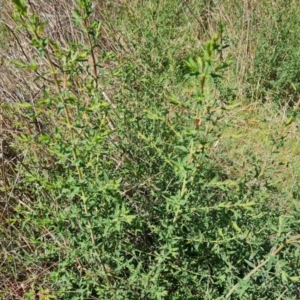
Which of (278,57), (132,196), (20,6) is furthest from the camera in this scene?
(278,57)

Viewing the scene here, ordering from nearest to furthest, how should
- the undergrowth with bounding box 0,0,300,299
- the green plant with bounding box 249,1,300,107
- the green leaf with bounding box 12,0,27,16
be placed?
the green leaf with bounding box 12,0,27,16
the undergrowth with bounding box 0,0,300,299
the green plant with bounding box 249,1,300,107

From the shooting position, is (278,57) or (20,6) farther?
(278,57)

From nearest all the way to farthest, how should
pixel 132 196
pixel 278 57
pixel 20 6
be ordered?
pixel 20 6 → pixel 132 196 → pixel 278 57

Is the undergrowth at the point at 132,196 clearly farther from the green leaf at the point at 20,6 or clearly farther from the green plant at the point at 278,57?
the green plant at the point at 278,57

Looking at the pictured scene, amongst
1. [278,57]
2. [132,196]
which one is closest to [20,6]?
[132,196]

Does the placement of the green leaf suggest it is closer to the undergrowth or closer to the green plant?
the undergrowth

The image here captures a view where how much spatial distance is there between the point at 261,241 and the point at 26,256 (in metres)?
1.15

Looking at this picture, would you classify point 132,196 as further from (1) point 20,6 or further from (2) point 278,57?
(2) point 278,57

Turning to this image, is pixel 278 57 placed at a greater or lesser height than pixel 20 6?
lesser

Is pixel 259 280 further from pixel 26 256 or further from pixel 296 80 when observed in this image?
pixel 296 80

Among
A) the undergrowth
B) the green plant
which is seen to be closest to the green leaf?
the undergrowth

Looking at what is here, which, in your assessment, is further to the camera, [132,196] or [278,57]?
[278,57]

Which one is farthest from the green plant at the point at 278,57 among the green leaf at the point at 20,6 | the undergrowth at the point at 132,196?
the green leaf at the point at 20,6

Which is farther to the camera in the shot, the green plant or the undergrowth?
the green plant
